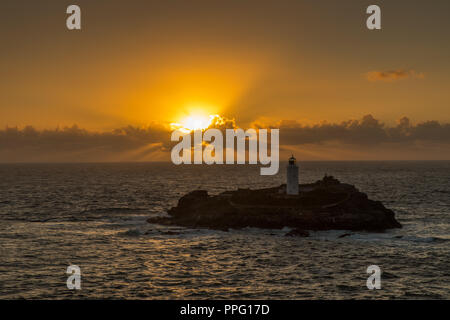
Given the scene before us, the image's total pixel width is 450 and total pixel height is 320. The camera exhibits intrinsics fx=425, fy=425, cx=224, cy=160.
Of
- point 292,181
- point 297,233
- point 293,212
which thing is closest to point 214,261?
point 297,233

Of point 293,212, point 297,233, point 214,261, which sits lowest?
point 214,261

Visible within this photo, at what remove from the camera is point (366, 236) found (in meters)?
56.4

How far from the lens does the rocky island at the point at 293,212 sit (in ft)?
198

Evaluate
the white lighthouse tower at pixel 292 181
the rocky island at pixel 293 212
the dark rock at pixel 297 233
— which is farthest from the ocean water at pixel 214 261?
the white lighthouse tower at pixel 292 181

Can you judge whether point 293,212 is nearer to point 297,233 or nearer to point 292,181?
point 297,233

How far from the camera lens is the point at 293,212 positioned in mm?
62719

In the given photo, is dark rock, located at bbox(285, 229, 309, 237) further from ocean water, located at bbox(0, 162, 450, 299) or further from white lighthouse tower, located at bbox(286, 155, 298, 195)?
white lighthouse tower, located at bbox(286, 155, 298, 195)

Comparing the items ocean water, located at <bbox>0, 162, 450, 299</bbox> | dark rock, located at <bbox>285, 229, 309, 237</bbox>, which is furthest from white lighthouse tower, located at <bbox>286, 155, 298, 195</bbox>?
dark rock, located at <bbox>285, 229, 309, 237</bbox>

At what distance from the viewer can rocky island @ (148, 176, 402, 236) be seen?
6050 cm
